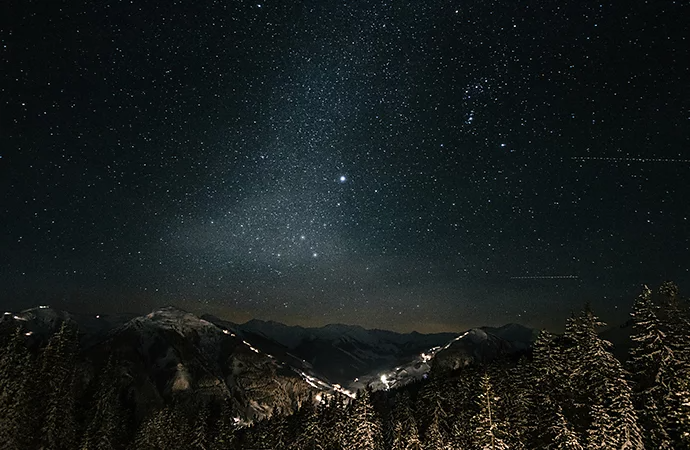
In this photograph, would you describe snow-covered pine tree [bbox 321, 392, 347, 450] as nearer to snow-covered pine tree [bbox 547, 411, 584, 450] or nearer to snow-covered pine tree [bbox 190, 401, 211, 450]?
snow-covered pine tree [bbox 190, 401, 211, 450]

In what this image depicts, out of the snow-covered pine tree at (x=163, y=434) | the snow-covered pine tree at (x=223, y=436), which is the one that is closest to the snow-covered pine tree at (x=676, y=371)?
the snow-covered pine tree at (x=223, y=436)

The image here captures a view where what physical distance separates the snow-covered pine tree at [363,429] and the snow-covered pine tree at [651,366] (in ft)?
95.9

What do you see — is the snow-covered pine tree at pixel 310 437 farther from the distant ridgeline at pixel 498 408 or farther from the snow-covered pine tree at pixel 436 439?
the snow-covered pine tree at pixel 436 439

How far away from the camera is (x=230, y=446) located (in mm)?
66750

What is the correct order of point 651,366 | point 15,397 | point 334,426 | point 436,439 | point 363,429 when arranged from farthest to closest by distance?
point 334,426 → point 15,397 → point 363,429 → point 436,439 → point 651,366

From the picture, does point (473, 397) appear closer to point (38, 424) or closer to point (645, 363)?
point (645, 363)

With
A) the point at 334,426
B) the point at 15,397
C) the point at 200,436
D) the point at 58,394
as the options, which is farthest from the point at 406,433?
the point at 15,397

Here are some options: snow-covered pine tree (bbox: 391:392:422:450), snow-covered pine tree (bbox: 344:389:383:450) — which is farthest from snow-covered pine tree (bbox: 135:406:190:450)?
snow-covered pine tree (bbox: 391:392:422:450)

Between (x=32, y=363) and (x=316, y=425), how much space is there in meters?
40.4

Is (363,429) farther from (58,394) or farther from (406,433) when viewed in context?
(58,394)

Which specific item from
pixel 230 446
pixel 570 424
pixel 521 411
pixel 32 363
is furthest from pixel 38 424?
pixel 570 424

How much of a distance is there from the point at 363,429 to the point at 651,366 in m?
32.1

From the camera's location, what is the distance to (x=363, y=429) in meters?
A: 54.8

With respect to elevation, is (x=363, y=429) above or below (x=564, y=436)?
below
